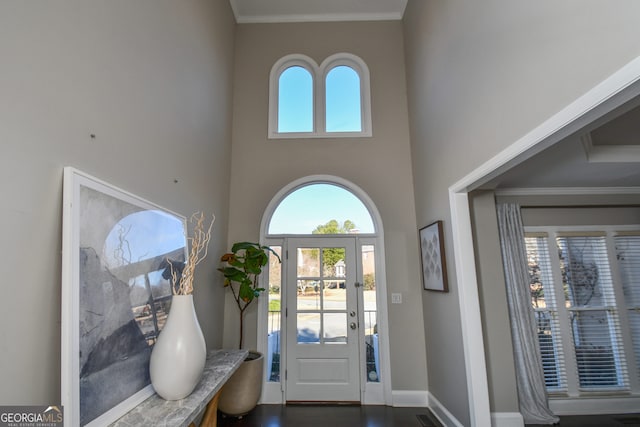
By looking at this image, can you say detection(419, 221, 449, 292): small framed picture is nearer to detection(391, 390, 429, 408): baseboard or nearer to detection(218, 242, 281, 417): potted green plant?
detection(391, 390, 429, 408): baseboard

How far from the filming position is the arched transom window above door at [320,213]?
4098 millimetres

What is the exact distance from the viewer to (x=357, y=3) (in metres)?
4.35

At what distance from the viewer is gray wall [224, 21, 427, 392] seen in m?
3.78

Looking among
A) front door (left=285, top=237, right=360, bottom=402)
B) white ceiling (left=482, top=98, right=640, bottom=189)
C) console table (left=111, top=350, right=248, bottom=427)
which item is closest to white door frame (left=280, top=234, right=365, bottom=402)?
front door (left=285, top=237, right=360, bottom=402)

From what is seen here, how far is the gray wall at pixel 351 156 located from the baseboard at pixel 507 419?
2.69 ft

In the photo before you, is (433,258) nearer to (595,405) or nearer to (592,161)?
(592,161)

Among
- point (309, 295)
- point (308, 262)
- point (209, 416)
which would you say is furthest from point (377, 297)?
point (209, 416)

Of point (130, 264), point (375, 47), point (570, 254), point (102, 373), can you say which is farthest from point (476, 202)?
point (102, 373)

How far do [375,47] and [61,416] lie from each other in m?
5.02

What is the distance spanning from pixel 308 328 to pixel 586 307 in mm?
3474

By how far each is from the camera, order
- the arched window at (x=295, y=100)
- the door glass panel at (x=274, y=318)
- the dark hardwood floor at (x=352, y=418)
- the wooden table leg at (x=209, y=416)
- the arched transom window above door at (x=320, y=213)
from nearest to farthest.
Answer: the wooden table leg at (x=209, y=416) → the dark hardwood floor at (x=352, y=418) → the door glass panel at (x=274, y=318) → the arched transom window above door at (x=320, y=213) → the arched window at (x=295, y=100)

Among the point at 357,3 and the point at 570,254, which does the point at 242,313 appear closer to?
the point at 570,254

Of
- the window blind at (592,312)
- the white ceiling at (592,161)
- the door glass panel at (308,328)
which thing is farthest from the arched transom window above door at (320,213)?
the window blind at (592,312)

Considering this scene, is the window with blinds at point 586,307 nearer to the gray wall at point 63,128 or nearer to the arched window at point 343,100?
the arched window at point 343,100
